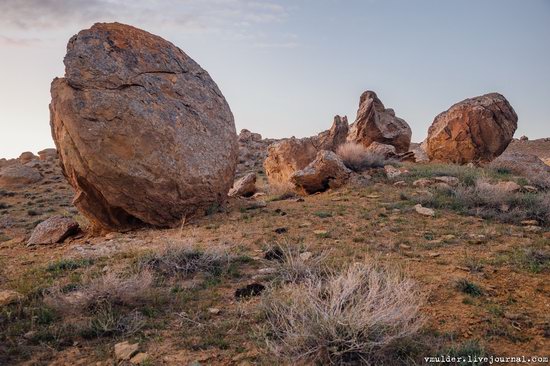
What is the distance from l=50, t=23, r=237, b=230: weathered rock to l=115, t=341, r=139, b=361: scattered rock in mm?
4910

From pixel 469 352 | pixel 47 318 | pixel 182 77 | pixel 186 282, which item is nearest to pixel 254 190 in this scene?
pixel 182 77

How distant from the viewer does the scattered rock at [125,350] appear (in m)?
3.85

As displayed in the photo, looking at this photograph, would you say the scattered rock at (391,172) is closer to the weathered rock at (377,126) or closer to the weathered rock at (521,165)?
the weathered rock at (521,165)

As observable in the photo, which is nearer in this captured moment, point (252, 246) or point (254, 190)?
point (252, 246)

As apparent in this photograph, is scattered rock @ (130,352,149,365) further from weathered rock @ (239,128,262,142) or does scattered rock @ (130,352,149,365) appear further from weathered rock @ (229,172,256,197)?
weathered rock @ (239,128,262,142)

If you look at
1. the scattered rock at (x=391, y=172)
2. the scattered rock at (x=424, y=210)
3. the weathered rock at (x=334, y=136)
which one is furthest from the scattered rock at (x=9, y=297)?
the weathered rock at (x=334, y=136)

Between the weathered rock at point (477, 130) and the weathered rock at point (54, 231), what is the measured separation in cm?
1518

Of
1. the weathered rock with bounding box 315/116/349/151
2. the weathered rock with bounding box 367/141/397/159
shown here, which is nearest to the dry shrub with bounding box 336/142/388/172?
the weathered rock with bounding box 315/116/349/151

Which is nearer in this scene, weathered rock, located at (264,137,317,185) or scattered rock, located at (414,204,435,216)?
scattered rock, located at (414,204,435,216)

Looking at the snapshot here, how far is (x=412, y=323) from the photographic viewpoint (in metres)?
4.01

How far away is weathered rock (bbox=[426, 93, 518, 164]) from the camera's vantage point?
18.5 m

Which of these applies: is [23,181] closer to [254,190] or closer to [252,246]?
[254,190]

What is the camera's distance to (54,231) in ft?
30.4

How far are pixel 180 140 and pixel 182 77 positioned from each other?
171 cm
